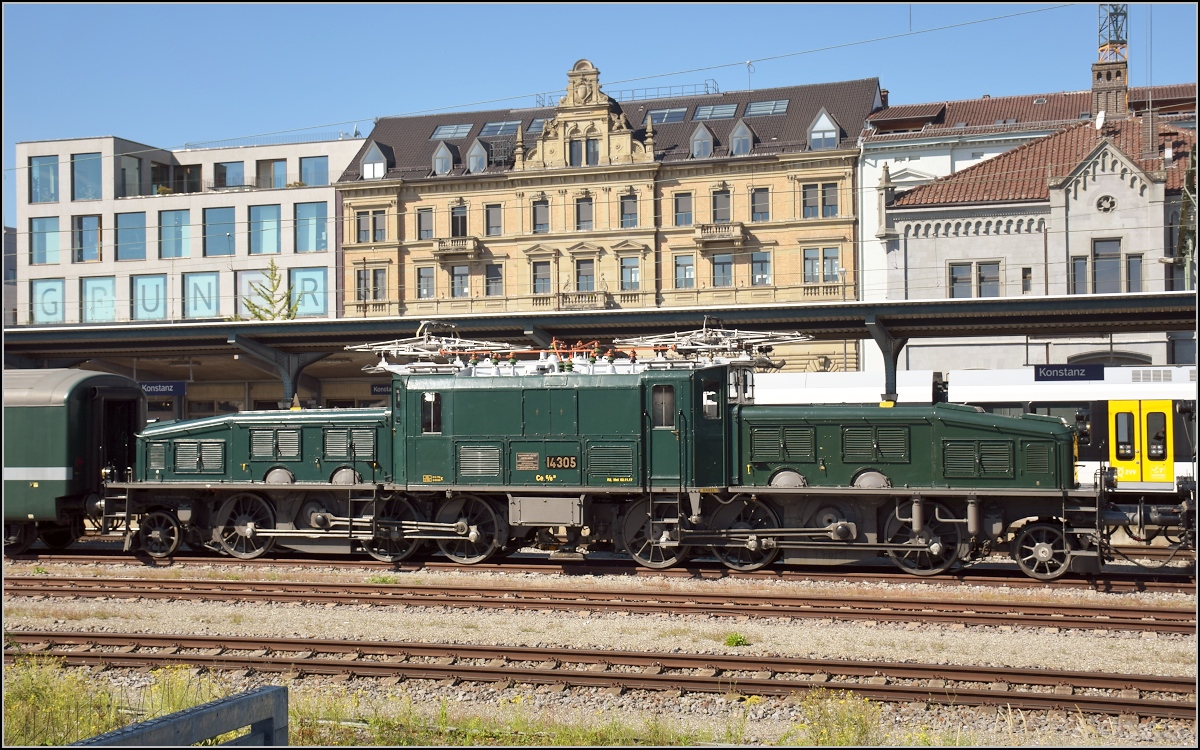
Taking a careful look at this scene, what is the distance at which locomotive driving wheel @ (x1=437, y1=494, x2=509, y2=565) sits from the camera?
1905 centimetres

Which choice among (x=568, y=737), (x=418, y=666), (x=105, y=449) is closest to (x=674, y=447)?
(x=418, y=666)

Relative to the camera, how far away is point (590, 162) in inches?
2181

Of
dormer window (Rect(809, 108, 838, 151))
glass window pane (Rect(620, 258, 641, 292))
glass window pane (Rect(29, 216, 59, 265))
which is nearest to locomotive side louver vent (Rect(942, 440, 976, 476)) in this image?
dormer window (Rect(809, 108, 838, 151))

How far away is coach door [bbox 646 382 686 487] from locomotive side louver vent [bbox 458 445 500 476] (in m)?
2.76

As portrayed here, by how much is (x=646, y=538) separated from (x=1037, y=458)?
6.57 meters

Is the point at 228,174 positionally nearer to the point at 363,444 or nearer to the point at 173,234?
the point at 173,234

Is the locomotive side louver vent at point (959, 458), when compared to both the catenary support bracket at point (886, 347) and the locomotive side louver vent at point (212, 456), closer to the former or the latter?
the catenary support bracket at point (886, 347)

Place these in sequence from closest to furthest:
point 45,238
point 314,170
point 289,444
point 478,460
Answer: point 478,460, point 289,444, point 314,170, point 45,238

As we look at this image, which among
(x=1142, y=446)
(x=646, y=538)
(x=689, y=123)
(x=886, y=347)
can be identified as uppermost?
(x=689, y=123)

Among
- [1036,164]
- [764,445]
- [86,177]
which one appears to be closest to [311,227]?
[86,177]

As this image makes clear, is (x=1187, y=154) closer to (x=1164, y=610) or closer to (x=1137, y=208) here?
(x=1137, y=208)

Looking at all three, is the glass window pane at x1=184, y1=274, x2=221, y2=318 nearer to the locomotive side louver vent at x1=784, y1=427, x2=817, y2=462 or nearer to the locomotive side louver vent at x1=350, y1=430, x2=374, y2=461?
the locomotive side louver vent at x1=350, y1=430, x2=374, y2=461

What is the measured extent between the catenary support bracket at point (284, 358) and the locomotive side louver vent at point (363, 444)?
12227mm

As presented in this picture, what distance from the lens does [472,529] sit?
19.0 metres
